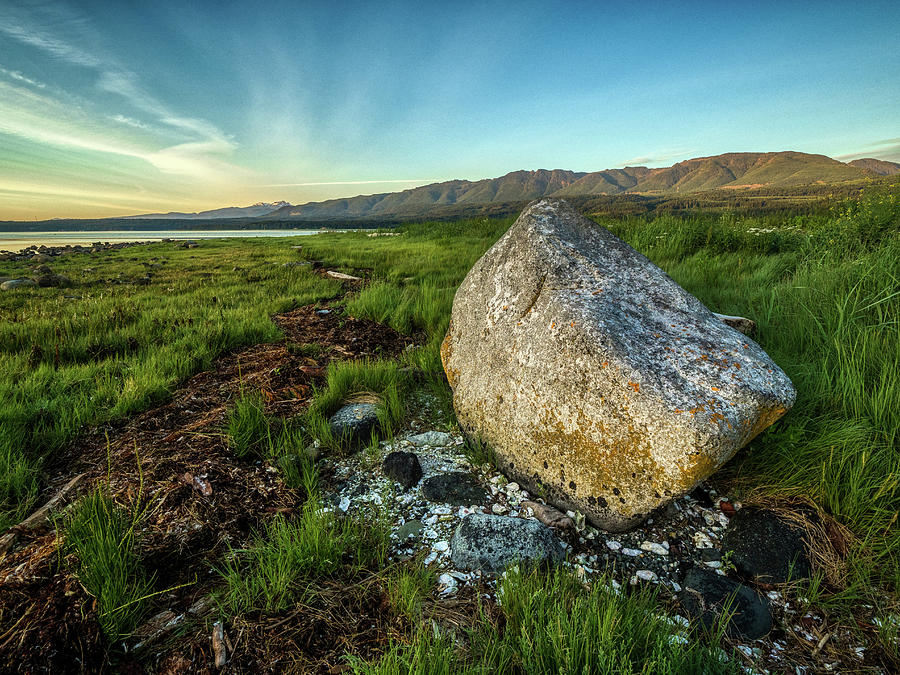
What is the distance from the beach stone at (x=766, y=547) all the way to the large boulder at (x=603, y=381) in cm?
48

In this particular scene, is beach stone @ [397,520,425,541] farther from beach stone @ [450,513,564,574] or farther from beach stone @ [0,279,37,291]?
beach stone @ [0,279,37,291]

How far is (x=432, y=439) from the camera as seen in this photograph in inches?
132

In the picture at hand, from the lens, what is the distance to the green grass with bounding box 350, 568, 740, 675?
4.52 feet

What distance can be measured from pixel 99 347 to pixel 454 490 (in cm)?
546

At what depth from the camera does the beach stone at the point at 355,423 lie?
129 inches

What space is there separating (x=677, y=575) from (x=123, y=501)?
10.6 ft

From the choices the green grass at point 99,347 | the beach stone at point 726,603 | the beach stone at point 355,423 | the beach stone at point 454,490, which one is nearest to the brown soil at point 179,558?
the green grass at point 99,347

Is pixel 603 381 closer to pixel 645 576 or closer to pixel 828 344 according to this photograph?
pixel 645 576

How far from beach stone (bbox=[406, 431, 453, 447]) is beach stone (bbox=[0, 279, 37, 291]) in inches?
531

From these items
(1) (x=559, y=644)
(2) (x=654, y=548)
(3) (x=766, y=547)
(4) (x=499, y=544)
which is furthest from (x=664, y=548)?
(1) (x=559, y=644)

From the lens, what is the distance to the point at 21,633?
4.92ft

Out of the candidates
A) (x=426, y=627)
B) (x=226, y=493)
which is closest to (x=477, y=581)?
(x=426, y=627)

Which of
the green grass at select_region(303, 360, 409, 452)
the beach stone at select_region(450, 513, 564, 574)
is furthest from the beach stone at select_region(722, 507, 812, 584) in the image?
the green grass at select_region(303, 360, 409, 452)

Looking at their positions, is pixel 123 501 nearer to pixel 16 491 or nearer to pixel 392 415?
pixel 16 491
